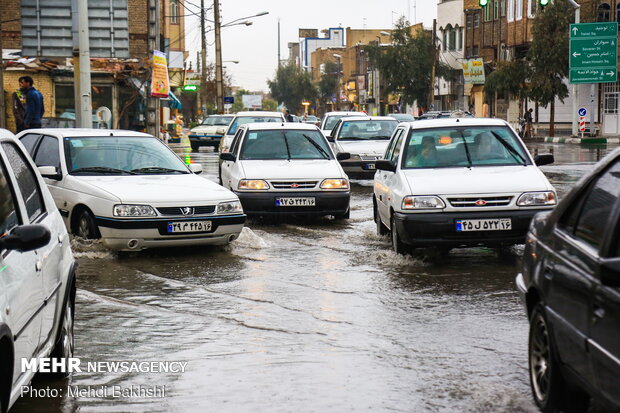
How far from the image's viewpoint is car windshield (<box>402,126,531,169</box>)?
479 inches

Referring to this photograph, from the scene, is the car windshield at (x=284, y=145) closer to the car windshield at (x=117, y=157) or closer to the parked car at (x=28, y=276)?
the car windshield at (x=117, y=157)

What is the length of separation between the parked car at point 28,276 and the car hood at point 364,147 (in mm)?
17158

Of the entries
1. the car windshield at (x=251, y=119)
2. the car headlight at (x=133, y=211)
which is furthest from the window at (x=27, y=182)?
the car windshield at (x=251, y=119)

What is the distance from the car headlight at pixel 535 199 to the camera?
11117 millimetres

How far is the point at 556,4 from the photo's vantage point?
55.0m

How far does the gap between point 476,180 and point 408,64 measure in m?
70.5

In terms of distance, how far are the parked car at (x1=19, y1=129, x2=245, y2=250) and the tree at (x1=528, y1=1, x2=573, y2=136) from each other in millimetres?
44509

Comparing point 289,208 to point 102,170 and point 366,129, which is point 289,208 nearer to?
point 102,170

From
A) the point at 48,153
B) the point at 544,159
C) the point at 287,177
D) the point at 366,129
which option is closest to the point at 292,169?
the point at 287,177

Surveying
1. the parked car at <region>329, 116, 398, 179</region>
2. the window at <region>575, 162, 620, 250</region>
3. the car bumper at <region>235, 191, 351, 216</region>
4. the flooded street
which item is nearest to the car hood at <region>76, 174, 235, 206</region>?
the flooded street

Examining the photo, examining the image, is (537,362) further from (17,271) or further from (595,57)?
(595,57)

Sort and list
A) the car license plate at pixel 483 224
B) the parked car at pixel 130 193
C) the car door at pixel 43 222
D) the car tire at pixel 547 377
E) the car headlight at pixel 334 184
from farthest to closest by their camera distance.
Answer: the car headlight at pixel 334 184, the parked car at pixel 130 193, the car license plate at pixel 483 224, the car door at pixel 43 222, the car tire at pixel 547 377

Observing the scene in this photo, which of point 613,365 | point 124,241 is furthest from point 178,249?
point 613,365

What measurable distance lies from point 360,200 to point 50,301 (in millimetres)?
14812
